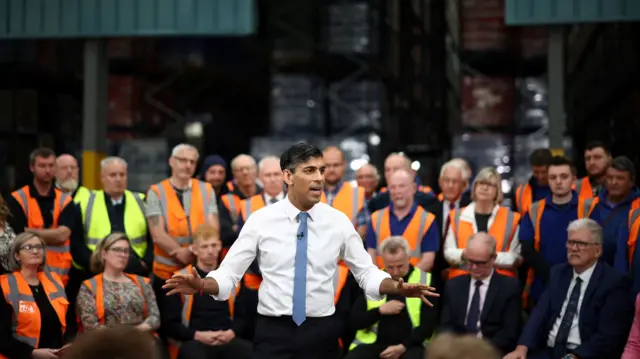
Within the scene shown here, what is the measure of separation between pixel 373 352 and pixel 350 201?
1353mm

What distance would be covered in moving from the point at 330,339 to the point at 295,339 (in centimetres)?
21

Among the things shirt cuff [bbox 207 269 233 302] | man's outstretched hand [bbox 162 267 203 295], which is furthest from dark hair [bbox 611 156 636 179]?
man's outstretched hand [bbox 162 267 203 295]

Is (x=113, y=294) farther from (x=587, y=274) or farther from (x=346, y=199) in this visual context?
(x=587, y=274)

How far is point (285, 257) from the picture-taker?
530 centimetres

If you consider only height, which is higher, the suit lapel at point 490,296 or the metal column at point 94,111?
the metal column at point 94,111

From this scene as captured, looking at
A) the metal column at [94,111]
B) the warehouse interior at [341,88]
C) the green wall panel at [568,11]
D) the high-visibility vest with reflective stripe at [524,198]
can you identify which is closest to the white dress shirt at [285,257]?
the high-visibility vest with reflective stripe at [524,198]

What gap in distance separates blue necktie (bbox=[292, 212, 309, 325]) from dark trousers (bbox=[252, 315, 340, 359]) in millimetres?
55

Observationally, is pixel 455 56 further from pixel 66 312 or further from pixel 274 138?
pixel 66 312

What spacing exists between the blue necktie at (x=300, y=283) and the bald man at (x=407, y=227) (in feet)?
9.06

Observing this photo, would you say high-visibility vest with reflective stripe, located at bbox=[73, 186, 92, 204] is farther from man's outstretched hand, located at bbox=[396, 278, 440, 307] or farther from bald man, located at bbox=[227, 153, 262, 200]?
man's outstretched hand, located at bbox=[396, 278, 440, 307]

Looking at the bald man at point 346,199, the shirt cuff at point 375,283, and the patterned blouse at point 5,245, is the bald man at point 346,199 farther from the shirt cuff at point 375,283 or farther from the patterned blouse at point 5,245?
the shirt cuff at point 375,283

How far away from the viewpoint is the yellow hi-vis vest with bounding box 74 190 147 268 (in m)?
8.16

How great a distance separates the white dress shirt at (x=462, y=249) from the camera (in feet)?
26.1

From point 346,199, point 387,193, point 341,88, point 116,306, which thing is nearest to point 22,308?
point 116,306
